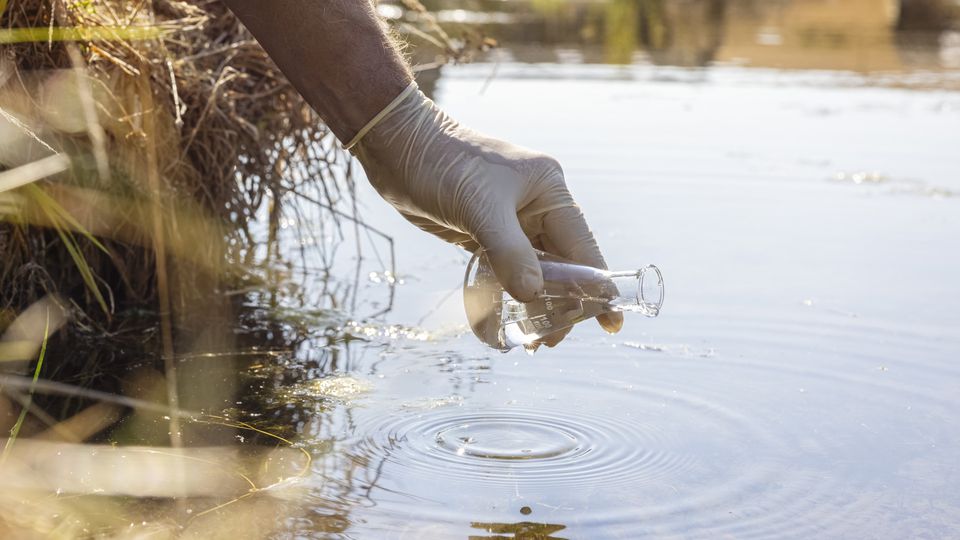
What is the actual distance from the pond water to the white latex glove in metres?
0.34

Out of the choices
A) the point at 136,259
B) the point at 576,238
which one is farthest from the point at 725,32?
the point at 576,238

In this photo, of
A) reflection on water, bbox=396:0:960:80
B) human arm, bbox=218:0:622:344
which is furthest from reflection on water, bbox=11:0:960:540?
reflection on water, bbox=396:0:960:80

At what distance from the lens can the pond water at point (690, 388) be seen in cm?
231

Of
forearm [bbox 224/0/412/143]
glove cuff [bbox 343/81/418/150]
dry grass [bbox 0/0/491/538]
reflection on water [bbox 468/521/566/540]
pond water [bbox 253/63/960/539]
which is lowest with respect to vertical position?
pond water [bbox 253/63/960/539]

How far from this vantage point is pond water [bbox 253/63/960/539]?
2.31 m

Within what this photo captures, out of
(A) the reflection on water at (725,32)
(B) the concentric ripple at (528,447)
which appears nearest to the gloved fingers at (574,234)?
(B) the concentric ripple at (528,447)

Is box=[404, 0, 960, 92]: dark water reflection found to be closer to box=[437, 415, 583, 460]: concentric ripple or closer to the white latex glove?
the white latex glove

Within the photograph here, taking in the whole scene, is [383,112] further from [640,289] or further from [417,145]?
[640,289]

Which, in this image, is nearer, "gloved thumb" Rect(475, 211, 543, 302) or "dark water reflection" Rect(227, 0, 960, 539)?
"dark water reflection" Rect(227, 0, 960, 539)

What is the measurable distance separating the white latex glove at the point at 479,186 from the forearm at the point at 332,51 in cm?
5

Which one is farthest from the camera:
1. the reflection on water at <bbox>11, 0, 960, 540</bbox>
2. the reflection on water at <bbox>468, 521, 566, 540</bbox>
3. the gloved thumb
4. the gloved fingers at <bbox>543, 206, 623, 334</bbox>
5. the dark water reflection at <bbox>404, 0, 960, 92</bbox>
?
the dark water reflection at <bbox>404, 0, 960, 92</bbox>

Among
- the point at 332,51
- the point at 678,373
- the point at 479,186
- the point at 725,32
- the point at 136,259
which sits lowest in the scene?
the point at 678,373

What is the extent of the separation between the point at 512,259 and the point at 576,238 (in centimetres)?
27

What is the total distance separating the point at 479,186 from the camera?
100 inches
